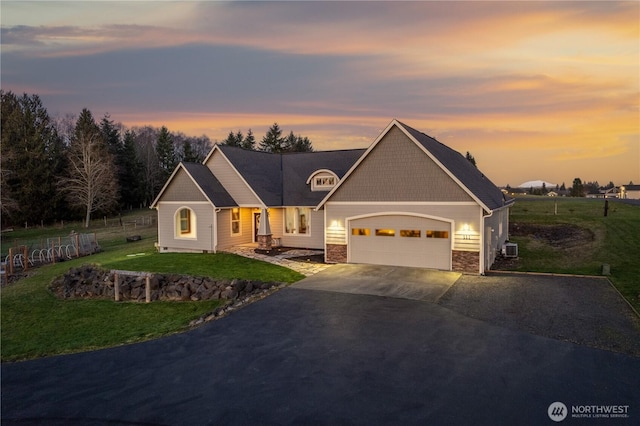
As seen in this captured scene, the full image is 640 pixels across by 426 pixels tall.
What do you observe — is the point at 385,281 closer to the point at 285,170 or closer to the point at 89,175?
the point at 285,170

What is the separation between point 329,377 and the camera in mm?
7223

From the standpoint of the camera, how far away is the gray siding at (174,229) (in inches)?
887

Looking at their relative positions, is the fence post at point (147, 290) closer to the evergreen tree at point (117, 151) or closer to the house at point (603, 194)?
the evergreen tree at point (117, 151)


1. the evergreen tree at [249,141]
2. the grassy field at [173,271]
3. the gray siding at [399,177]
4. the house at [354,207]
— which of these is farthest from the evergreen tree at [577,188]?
the gray siding at [399,177]

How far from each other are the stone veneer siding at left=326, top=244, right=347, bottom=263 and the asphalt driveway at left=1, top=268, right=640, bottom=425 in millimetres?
8042

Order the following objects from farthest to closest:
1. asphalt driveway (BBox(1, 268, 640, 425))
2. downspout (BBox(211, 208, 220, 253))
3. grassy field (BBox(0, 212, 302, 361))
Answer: downspout (BBox(211, 208, 220, 253)) < grassy field (BBox(0, 212, 302, 361)) < asphalt driveway (BBox(1, 268, 640, 425))

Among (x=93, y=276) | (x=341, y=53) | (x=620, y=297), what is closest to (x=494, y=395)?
(x=620, y=297)

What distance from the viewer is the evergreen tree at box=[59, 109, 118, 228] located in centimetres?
4250

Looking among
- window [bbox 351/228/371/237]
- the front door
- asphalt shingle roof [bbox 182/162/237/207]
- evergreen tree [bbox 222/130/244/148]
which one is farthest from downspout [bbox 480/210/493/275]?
evergreen tree [bbox 222/130/244/148]

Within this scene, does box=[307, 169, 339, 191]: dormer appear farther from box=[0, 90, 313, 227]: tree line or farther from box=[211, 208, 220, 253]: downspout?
box=[0, 90, 313, 227]: tree line

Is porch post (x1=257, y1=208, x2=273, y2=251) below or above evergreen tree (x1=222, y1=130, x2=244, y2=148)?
below

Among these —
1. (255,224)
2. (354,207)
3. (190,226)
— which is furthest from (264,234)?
(354,207)

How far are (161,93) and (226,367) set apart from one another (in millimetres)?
27276

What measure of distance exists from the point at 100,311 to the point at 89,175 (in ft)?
111
